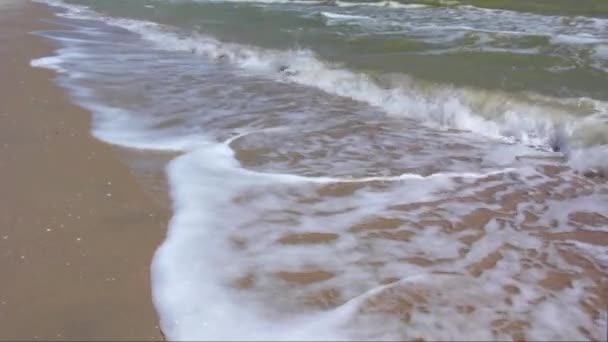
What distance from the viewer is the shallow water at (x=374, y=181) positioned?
2357mm

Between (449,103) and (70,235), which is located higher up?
(449,103)

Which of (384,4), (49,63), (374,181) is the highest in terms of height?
(384,4)

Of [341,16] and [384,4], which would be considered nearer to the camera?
[341,16]

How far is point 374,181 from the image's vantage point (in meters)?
3.56

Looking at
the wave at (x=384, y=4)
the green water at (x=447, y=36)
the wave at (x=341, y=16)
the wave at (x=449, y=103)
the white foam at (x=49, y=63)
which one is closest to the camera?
the wave at (x=449, y=103)

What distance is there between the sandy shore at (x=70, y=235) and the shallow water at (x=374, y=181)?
14 centimetres

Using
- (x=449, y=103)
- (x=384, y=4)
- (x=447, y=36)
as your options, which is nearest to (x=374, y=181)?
(x=449, y=103)

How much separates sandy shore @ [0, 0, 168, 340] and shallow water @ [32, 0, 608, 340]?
0.14 metres

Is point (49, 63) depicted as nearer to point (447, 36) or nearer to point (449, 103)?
point (449, 103)

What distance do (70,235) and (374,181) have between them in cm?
159

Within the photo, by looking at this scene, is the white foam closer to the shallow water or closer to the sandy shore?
the shallow water

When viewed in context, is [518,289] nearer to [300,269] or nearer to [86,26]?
[300,269]

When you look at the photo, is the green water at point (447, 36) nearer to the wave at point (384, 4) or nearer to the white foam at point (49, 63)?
the wave at point (384, 4)

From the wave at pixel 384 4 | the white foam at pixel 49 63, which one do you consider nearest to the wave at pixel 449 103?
the white foam at pixel 49 63
